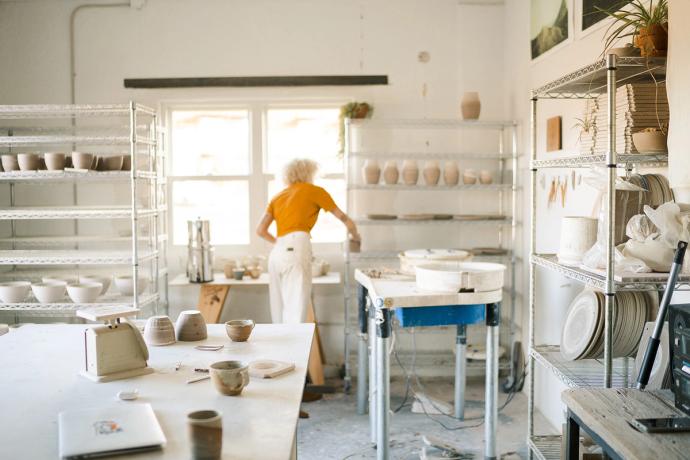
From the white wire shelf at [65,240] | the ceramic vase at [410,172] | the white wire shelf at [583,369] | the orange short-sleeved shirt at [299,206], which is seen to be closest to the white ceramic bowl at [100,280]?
the white wire shelf at [65,240]

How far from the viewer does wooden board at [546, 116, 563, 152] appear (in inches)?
160

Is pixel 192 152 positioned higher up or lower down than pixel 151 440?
higher up

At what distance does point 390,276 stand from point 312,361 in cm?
129

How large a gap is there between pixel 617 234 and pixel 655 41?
28.4 inches

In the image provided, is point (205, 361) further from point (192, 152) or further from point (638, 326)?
point (192, 152)

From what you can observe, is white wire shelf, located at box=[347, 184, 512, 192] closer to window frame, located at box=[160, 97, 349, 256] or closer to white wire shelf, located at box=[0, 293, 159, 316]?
window frame, located at box=[160, 97, 349, 256]

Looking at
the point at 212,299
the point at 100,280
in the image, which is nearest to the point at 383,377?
the point at 212,299

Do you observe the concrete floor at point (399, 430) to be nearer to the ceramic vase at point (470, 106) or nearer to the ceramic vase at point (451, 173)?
the ceramic vase at point (451, 173)

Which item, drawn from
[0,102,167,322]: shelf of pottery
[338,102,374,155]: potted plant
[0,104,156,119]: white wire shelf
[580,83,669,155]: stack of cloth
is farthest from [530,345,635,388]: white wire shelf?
[0,104,156,119]: white wire shelf

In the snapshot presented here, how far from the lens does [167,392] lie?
6.53ft

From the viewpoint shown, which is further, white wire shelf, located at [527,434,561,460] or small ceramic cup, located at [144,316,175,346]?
white wire shelf, located at [527,434,561,460]

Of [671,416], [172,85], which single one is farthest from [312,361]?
[671,416]

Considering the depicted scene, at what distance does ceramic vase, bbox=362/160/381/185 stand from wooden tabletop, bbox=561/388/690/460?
3002 millimetres

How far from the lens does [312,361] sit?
15.9 ft
